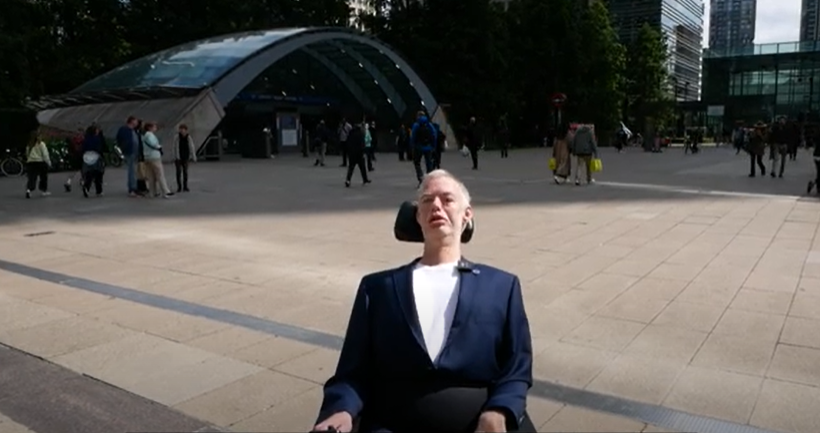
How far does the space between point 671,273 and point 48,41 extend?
37.5 meters

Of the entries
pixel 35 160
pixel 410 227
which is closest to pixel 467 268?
pixel 410 227

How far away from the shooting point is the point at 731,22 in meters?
122

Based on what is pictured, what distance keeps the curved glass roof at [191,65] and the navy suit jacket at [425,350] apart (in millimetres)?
26995

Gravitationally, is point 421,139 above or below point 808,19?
below

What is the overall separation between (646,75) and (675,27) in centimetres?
4062

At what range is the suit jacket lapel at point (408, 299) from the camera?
7.86ft

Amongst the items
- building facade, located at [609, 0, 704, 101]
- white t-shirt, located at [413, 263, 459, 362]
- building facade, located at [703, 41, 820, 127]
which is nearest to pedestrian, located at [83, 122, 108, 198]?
white t-shirt, located at [413, 263, 459, 362]

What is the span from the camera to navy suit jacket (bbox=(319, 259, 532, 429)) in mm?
2371

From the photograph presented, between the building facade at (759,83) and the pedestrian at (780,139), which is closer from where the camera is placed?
the pedestrian at (780,139)

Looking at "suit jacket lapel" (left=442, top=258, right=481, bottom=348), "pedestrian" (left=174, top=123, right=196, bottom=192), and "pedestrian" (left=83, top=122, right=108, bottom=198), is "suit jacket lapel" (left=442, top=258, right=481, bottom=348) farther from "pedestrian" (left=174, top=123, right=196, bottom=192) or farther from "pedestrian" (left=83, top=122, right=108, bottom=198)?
"pedestrian" (left=83, top=122, right=108, bottom=198)

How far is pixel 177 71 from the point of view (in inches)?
1158

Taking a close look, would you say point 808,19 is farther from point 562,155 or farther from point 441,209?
point 441,209

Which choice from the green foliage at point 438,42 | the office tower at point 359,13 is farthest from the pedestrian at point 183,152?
the office tower at point 359,13

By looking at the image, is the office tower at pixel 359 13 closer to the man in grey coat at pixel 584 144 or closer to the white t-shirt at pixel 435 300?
the man in grey coat at pixel 584 144
